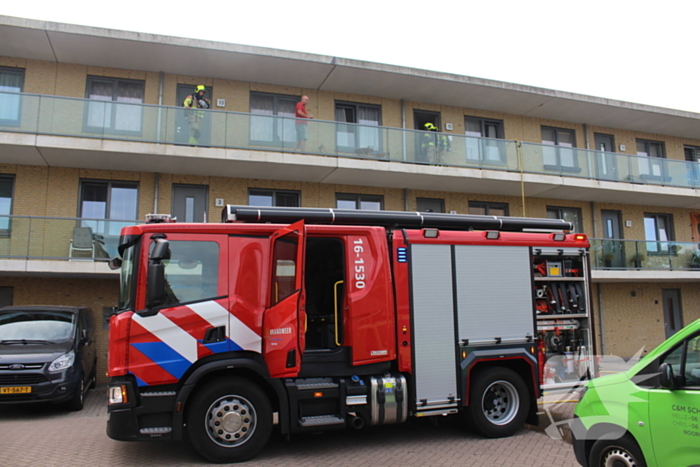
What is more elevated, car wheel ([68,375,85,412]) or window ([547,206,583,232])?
window ([547,206,583,232])

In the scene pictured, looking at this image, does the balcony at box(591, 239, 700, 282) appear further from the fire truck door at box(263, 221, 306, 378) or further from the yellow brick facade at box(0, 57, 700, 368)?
the fire truck door at box(263, 221, 306, 378)

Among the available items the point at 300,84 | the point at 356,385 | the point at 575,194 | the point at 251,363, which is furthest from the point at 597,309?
the point at 251,363

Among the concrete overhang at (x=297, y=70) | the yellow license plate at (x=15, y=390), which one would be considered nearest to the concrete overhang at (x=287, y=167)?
the concrete overhang at (x=297, y=70)

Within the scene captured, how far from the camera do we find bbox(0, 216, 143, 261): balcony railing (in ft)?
41.3

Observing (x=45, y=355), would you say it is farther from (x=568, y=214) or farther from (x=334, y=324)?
(x=568, y=214)

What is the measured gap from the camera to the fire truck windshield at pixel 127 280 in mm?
6363

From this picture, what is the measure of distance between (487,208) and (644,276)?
579 cm

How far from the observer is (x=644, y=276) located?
17891 millimetres

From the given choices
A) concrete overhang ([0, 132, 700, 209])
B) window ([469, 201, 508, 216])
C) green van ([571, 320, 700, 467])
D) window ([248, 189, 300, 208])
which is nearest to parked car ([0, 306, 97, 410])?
concrete overhang ([0, 132, 700, 209])

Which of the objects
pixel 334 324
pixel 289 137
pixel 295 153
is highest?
pixel 289 137

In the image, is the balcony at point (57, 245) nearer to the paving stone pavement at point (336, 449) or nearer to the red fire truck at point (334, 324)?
the paving stone pavement at point (336, 449)

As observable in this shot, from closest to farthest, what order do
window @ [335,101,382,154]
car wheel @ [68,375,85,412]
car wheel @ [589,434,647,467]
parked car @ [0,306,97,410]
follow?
car wheel @ [589,434,647,467], parked car @ [0,306,97,410], car wheel @ [68,375,85,412], window @ [335,101,382,154]

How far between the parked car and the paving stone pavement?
63 centimetres

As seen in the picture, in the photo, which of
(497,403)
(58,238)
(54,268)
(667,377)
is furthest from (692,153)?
(54,268)
